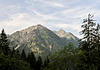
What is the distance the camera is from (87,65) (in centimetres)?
3117

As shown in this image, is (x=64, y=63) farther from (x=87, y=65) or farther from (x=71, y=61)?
(x=87, y=65)

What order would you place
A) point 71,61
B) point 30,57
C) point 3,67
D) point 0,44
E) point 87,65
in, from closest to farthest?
point 3,67
point 87,65
point 71,61
point 0,44
point 30,57

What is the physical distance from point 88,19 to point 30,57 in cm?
4890

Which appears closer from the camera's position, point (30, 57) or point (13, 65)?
point (13, 65)

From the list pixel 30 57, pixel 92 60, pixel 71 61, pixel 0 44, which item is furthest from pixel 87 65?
pixel 30 57

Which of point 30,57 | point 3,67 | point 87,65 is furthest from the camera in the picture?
point 30,57

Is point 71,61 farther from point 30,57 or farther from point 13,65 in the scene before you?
point 30,57

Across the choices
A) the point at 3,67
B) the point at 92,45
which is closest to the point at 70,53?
the point at 92,45

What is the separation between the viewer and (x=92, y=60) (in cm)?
3281

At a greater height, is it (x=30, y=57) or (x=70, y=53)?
(x=70, y=53)

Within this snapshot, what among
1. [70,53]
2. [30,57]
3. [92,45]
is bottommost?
[30,57]

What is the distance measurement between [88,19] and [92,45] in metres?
6.90

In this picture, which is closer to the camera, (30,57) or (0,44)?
(0,44)

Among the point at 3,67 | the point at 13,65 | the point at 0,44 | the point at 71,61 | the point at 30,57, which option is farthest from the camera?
the point at 30,57
